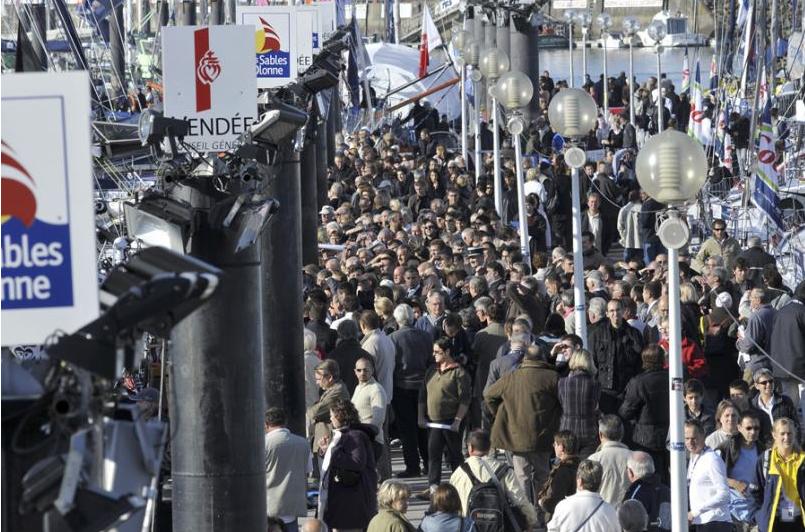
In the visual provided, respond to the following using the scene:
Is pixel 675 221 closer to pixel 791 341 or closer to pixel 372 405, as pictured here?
pixel 372 405

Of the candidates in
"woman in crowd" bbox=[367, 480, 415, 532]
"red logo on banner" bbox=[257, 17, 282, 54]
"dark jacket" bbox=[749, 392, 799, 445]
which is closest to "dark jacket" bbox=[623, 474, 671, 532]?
"woman in crowd" bbox=[367, 480, 415, 532]

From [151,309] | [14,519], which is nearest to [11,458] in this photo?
Answer: [14,519]

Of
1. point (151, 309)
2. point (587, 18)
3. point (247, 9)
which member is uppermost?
point (587, 18)

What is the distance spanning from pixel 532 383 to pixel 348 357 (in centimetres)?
196

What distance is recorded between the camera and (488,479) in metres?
11.2

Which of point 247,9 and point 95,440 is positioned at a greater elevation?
point 247,9

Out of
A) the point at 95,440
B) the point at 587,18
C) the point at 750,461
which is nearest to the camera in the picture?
the point at 95,440

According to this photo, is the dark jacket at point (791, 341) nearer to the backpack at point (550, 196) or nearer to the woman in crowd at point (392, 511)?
the woman in crowd at point (392, 511)

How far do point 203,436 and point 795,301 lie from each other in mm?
7659

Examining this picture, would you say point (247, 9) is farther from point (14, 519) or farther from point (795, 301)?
point (14, 519)

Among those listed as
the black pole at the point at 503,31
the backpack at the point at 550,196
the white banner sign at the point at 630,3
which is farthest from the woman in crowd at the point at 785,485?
the white banner sign at the point at 630,3

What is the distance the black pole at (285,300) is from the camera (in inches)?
563

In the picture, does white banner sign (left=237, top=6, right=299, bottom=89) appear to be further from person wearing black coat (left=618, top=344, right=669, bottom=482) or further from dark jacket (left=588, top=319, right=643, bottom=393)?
person wearing black coat (left=618, top=344, right=669, bottom=482)

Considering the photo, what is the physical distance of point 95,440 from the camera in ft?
16.8
